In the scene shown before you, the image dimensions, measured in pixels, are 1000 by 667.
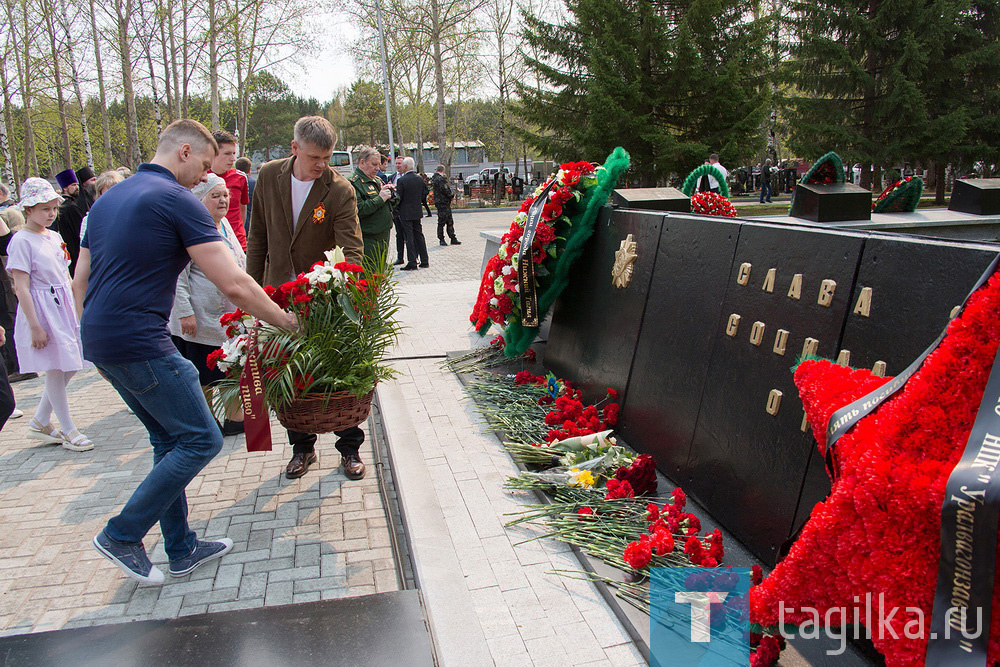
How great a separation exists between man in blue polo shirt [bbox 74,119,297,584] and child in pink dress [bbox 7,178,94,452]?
2.35 meters

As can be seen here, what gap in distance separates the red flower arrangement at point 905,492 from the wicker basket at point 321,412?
2432mm

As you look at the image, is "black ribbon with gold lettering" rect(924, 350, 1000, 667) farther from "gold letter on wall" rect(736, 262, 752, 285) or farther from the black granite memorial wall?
"gold letter on wall" rect(736, 262, 752, 285)

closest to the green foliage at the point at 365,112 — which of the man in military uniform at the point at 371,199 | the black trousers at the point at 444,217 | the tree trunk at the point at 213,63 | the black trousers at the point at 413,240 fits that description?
the tree trunk at the point at 213,63

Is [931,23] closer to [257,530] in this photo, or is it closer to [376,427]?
[376,427]

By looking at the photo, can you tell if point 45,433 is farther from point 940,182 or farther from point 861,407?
point 940,182

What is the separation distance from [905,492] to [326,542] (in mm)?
2842

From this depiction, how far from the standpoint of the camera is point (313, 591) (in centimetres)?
326

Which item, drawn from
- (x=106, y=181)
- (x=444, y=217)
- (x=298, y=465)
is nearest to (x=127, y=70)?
(x=444, y=217)

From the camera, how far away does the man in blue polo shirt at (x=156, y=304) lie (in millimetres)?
2953

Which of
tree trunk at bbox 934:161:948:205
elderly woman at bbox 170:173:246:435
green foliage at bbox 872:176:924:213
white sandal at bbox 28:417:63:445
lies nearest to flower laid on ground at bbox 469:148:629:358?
elderly woman at bbox 170:173:246:435

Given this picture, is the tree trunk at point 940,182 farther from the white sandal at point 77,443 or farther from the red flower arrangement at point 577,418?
the white sandal at point 77,443

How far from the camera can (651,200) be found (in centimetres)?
507

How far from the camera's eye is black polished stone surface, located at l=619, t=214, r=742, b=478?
139 inches

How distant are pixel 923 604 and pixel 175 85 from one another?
34.4 m
